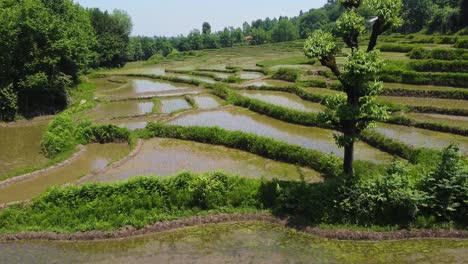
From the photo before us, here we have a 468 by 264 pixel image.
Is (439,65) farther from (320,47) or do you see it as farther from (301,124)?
(320,47)

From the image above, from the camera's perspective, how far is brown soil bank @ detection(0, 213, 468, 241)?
11.8 metres

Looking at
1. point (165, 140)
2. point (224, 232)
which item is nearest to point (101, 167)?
point (165, 140)

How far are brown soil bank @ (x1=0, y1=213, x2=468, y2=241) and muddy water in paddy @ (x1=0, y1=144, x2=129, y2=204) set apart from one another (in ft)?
11.5

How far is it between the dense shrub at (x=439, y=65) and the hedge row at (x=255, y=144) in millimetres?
14574

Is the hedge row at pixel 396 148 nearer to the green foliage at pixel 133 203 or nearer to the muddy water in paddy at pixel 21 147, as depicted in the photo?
the green foliage at pixel 133 203

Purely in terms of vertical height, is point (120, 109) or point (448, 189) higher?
point (448, 189)

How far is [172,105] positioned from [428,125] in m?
17.7

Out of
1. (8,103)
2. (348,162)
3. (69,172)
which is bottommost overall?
(69,172)

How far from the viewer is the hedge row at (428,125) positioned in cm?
1864

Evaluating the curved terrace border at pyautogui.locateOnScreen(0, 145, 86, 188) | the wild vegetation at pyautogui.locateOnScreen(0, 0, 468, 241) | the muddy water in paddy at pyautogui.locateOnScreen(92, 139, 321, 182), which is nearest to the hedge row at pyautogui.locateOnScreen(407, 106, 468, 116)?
the wild vegetation at pyautogui.locateOnScreen(0, 0, 468, 241)

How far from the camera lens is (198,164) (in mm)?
18516

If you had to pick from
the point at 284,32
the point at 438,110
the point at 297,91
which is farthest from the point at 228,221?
the point at 284,32

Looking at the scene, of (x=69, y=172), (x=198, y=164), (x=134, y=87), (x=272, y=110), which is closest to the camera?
(x=198, y=164)

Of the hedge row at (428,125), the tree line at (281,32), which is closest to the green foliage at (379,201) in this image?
the hedge row at (428,125)
